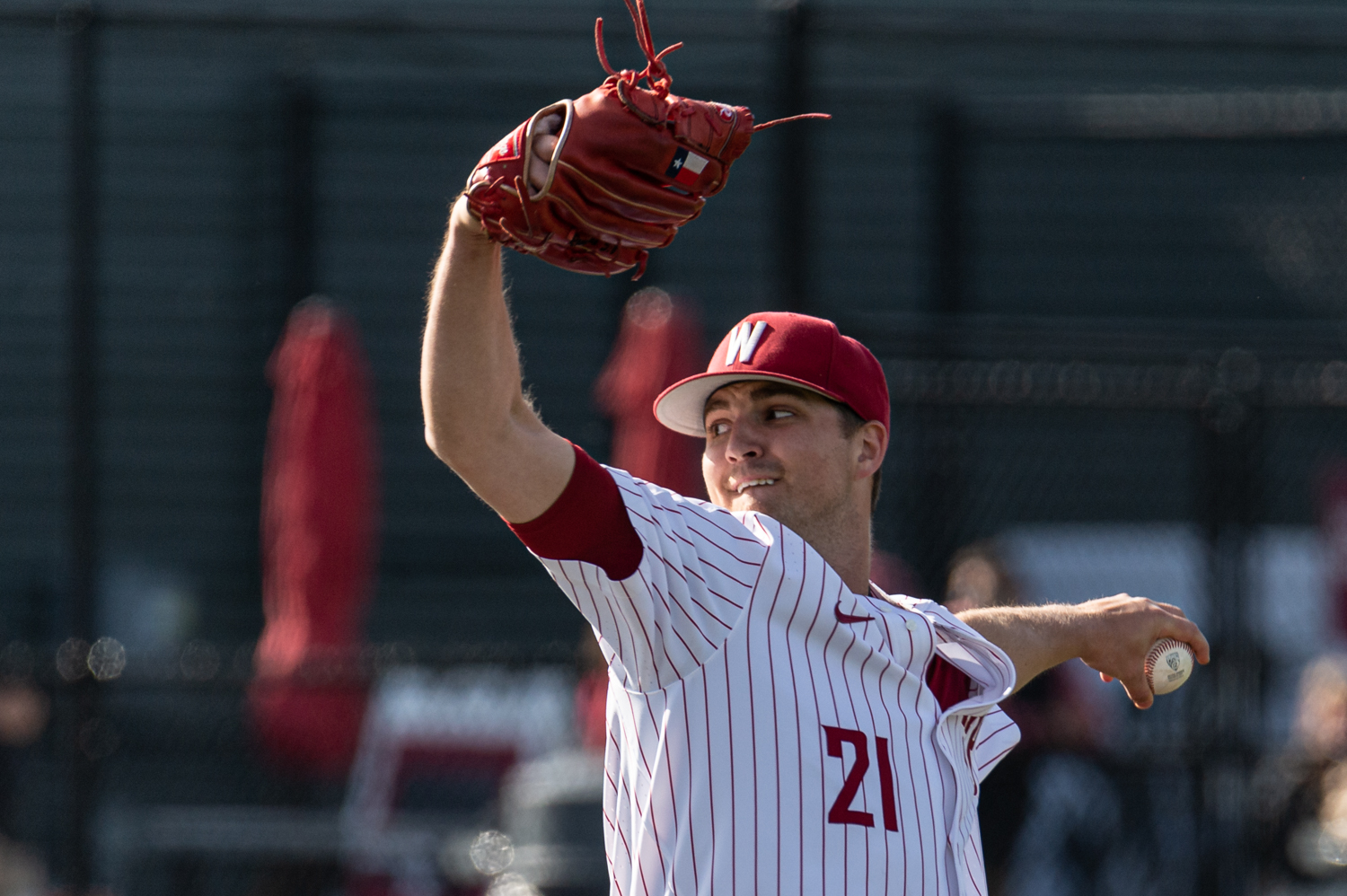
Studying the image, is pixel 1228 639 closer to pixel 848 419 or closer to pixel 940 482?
pixel 940 482

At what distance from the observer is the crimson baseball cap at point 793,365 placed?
2293 millimetres

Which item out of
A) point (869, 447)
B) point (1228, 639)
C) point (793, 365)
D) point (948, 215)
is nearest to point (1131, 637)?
point (869, 447)

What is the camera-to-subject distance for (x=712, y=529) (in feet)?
6.64

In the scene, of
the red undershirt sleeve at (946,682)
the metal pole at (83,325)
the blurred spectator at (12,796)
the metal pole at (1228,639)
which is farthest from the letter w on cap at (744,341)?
the blurred spectator at (12,796)

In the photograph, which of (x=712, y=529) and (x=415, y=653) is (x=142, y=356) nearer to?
(x=415, y=653)

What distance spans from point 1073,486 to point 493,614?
353 cm

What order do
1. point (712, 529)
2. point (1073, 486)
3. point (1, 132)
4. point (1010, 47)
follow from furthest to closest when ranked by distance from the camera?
point (1010, 47) → point (1, 132) → point (1073, 486) → point (712, 529)

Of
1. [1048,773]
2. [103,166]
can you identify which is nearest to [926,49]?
[103,166]

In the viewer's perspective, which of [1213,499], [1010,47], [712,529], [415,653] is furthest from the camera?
[1010,47]

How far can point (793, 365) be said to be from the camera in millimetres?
2295

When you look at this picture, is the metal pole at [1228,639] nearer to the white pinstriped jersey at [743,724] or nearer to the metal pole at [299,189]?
the white pinstriped jersey at [743,724]

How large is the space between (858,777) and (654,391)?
3.65m

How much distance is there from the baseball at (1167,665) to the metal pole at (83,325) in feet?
11.4

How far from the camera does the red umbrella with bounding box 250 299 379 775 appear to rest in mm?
5180
